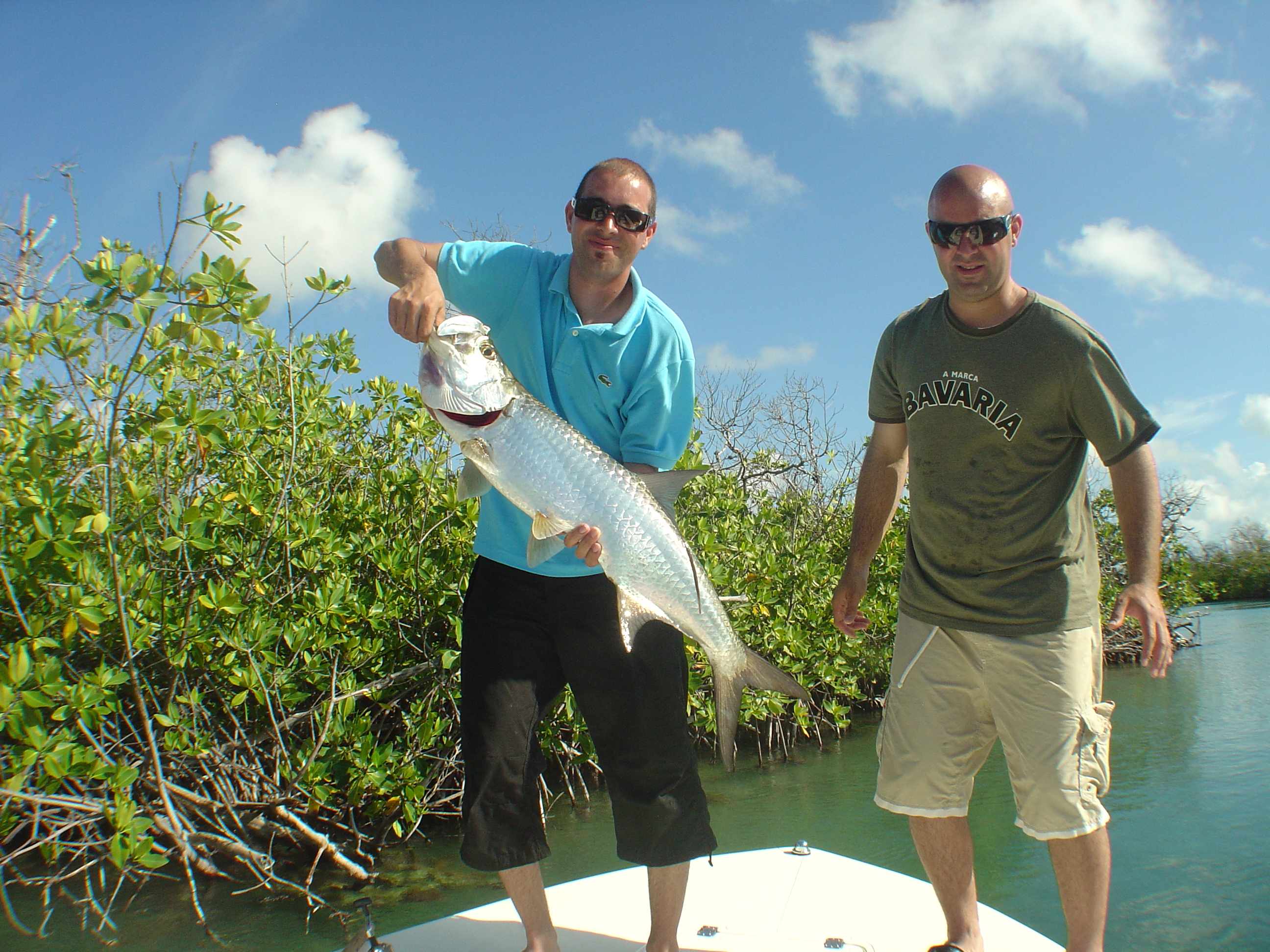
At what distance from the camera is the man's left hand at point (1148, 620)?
7.51ft

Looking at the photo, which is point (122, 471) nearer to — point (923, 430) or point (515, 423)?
point (515, 423)

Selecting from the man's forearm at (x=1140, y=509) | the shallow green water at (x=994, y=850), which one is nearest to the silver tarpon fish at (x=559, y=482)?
the man's forearm at (x=1140, y=509)

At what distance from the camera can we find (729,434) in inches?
615

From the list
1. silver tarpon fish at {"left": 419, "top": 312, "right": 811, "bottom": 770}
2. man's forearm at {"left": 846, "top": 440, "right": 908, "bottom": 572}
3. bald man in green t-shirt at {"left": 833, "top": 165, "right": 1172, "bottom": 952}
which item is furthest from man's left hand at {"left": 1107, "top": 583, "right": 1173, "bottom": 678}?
silver tarpon fish at {"left": 419, "top": 312, "right": 811, "bottom": 770}

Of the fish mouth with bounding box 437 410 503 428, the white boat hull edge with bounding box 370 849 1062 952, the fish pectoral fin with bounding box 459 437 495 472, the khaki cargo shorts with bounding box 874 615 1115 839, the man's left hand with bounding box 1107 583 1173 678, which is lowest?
the white boat hull edge with bounding box 370 849 1062 952

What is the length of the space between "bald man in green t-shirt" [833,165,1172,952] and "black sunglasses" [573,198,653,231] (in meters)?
1.03

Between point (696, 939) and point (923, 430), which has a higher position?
point (923, 430)

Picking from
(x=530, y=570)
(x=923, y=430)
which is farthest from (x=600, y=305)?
(x=923, y=430)

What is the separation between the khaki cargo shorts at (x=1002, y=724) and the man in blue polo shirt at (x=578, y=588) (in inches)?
29.8

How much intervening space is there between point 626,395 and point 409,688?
356cm

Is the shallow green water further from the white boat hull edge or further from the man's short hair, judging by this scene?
the man's short hair

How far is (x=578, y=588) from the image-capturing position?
2646 mm

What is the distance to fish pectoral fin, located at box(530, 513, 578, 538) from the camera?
2383mm

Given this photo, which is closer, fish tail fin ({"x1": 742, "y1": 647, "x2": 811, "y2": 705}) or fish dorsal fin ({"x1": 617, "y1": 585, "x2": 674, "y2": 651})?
fish dorsal fin ({"x1": 617, "y1": 585, "x2": 674, "y2": 651})
